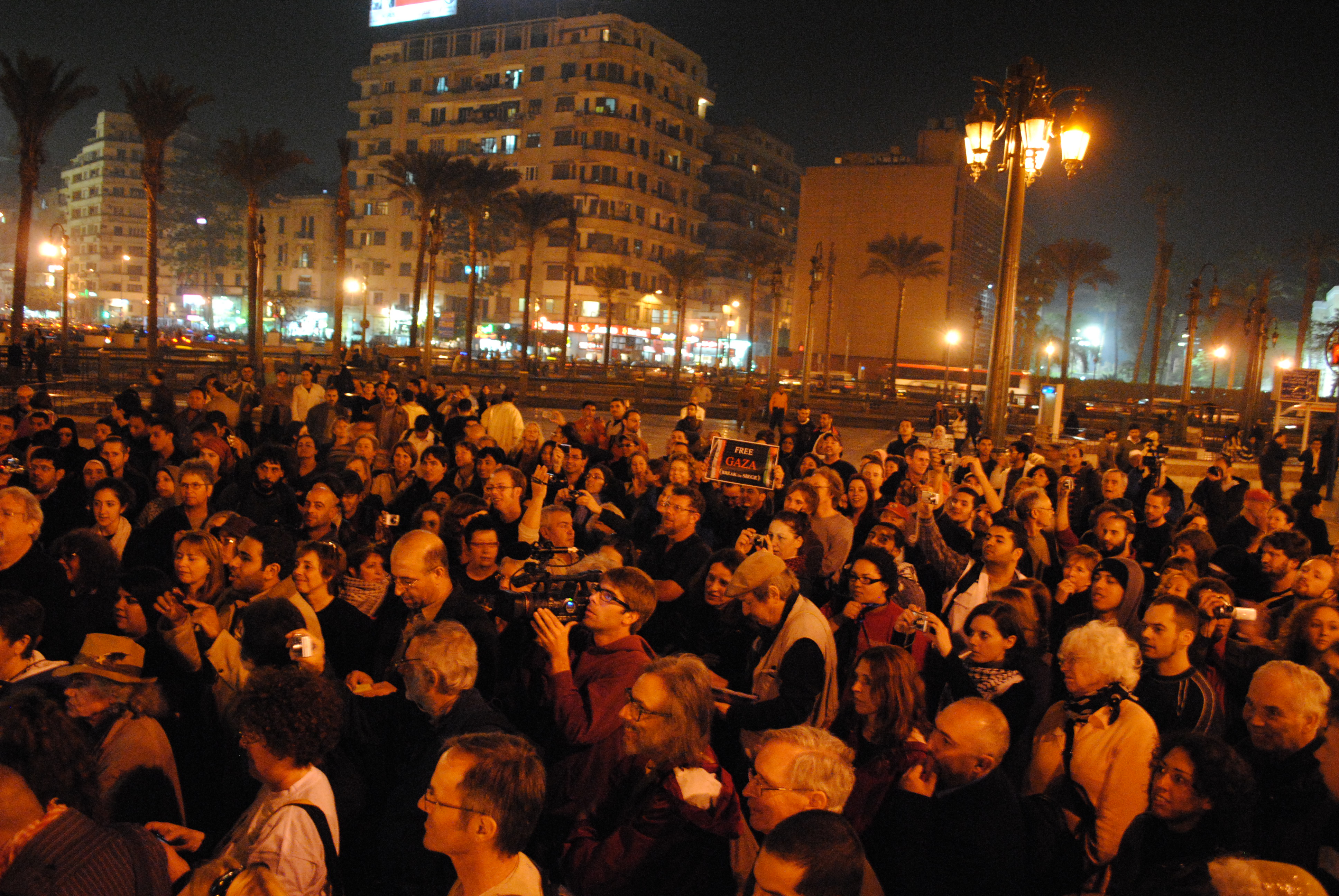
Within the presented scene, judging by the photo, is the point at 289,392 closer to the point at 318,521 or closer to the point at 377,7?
the point at 318,521

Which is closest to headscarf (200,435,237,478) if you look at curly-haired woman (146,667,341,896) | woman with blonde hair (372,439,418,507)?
woman with blonde hair (372,439,418,507)

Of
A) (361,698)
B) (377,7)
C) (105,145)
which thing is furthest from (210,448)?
(105,145)

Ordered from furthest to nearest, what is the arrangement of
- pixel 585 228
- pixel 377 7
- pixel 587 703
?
pixel 377 7, pixel 585 228, pixel 587 703

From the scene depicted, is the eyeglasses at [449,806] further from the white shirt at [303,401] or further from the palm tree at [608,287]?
the palm tree at [608,287]

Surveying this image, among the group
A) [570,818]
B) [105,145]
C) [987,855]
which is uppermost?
[105,145]

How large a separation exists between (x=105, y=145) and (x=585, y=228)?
293 ft

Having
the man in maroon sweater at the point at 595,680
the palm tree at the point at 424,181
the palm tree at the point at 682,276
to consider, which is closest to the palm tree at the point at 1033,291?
the palm tree at the point at 682,276

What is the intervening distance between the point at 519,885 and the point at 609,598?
137 cm

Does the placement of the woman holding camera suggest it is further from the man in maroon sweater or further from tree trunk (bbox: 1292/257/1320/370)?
tree trunk (bbox: 1292/257/1320/370)

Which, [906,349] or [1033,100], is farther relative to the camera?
[906,349]

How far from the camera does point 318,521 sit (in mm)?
5852

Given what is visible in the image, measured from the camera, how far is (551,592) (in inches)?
155

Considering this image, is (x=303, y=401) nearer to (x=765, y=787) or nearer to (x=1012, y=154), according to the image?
(x=1012, y=154)

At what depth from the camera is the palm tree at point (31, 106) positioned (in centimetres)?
3094
